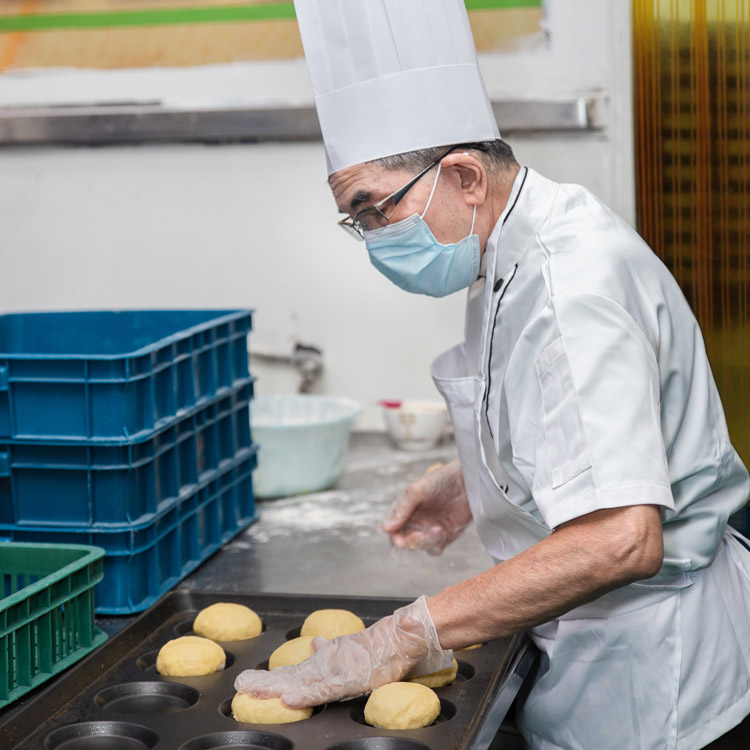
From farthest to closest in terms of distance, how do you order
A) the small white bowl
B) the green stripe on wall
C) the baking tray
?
the green stripe on wall, the small white bowl, the baking tray

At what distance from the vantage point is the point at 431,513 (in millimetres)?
1868

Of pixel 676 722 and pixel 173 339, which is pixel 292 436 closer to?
pixel 173 339

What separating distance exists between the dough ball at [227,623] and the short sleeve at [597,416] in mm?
595

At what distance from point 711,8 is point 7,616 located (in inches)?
68.8

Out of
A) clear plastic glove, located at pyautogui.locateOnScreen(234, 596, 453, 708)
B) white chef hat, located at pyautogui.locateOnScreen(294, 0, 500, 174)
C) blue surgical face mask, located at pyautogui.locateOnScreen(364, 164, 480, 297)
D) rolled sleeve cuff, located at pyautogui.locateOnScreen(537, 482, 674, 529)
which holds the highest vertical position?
white chef hat, located at pyautogui.locateOnScreen(294, 0, 500, 174)

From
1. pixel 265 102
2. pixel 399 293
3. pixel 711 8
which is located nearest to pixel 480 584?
pixel 711 8

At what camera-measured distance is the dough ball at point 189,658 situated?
1.42 metres

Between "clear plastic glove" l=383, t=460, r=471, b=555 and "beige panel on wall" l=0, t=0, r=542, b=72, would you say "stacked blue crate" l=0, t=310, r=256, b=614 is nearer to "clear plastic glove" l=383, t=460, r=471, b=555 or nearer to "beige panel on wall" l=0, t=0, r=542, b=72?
"clear plastic glove" l=383, t=460, r=471, b=555

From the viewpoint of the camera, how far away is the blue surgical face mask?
1.40 metres

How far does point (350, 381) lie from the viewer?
A: 127 inches

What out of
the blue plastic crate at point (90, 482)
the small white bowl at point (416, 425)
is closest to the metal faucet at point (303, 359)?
the small white bowl at point (416, 425)

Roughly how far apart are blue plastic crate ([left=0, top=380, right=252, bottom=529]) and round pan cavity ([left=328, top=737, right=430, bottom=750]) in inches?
23.8

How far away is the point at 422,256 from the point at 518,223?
Answer: 148 millimetres

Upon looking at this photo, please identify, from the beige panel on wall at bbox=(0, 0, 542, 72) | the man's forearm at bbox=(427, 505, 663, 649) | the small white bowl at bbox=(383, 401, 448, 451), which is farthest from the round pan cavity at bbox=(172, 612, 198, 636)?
the beige panel on wall at bbox=(0, 0, 542, 72)
